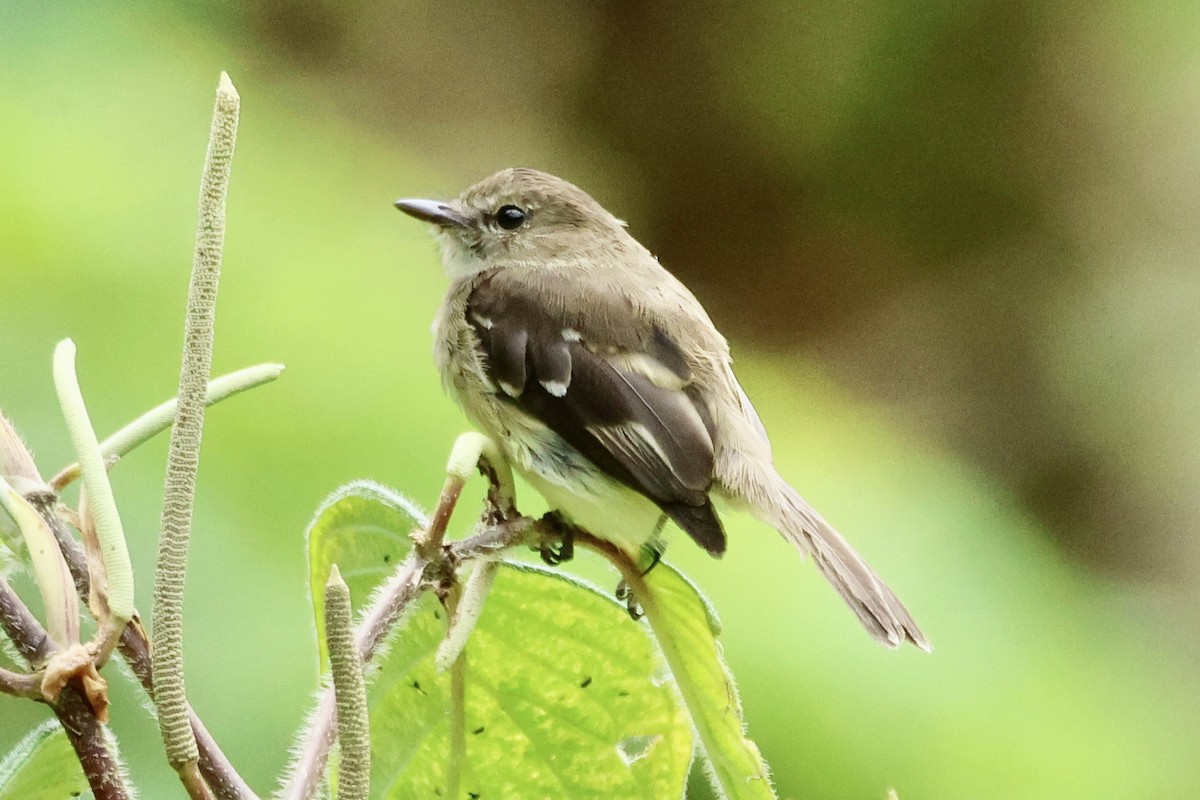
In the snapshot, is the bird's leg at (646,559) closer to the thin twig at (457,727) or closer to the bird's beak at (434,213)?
the thin twig at (457,727)

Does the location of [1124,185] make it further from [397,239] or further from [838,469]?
[397,239]

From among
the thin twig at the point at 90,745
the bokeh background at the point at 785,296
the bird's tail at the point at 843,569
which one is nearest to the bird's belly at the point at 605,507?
the bird's tail at the point at 843,569

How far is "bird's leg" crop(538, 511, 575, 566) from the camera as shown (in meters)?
1.09

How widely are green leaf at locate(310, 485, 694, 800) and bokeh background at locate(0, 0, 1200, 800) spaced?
3.40 ft

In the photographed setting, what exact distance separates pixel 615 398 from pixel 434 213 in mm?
536

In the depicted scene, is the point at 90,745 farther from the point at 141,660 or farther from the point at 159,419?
the point at 159,419

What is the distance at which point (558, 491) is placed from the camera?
1330 mm

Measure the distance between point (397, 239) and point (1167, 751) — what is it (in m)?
2.01

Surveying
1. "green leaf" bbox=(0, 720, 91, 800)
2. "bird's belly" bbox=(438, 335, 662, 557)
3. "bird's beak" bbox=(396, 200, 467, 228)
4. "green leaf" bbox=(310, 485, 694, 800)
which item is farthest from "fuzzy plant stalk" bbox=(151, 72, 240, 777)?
"bird's beak" bbox=(396, 200, 467, 228)

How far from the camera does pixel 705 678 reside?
2.92 ft

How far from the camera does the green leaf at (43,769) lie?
2.37 ft

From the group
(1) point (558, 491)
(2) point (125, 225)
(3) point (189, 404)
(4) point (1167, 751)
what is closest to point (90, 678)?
(3) point (189, 404)

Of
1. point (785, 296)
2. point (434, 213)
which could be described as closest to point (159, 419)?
point (434, 213)

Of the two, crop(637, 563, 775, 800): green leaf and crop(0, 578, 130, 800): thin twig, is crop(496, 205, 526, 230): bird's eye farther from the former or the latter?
crop(0, 578, 130, 800): thin twig
